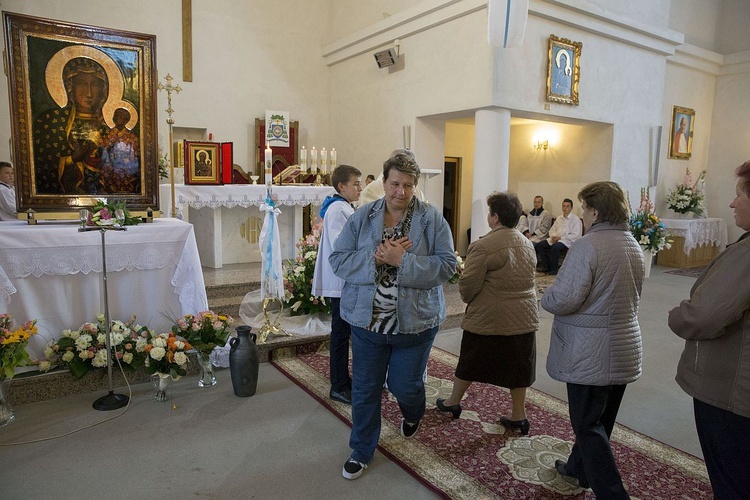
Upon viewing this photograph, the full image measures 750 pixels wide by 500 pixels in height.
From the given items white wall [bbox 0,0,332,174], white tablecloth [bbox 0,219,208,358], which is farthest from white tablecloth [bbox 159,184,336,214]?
white wall [bbox 0,0,332,174]

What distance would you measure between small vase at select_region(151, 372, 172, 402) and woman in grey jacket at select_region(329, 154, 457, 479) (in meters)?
1.70

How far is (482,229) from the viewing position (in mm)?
8055

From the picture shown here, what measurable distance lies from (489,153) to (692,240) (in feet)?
18.7

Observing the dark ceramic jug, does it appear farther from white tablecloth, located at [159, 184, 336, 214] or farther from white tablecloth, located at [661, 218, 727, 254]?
white tablecloth, located at [661, 218, 727, 254]

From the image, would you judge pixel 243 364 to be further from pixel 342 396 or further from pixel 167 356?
pixel 342 396

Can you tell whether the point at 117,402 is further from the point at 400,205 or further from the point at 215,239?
the point at 215,239

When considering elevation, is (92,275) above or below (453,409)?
above

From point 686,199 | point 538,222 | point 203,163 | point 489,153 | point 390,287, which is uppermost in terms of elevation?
point 489,153

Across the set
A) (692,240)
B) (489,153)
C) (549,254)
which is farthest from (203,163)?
(692,240)

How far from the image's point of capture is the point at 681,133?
1115cm

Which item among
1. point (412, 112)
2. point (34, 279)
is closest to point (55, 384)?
point (34, 279)

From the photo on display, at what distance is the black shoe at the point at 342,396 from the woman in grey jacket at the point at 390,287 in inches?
35.9

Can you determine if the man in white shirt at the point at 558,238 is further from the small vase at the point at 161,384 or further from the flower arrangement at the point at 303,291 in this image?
the small vase at the point at 161,384

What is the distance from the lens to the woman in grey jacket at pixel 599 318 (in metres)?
2.33
